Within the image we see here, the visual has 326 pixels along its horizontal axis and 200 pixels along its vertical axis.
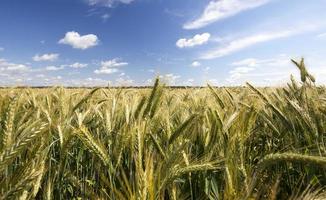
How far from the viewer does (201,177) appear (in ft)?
8.16

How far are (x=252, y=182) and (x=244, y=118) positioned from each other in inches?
36.8

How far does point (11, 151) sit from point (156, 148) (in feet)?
3.12

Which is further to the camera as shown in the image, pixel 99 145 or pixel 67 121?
pixel 67 121

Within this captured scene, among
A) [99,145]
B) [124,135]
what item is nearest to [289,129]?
[124,135]

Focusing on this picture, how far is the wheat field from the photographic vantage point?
1.76 meters

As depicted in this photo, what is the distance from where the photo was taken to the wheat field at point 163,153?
1757mm

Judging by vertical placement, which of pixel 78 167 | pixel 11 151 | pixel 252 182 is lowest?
pixel 78 167

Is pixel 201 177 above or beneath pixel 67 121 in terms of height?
beneath

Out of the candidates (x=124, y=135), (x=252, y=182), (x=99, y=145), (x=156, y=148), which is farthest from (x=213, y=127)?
(x=252, y=182)

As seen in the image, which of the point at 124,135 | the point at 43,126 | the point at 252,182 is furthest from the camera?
Result: the point at 124,135

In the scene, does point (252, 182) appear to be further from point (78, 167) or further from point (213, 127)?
point (78, 167)

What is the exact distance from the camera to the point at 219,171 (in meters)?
2.51

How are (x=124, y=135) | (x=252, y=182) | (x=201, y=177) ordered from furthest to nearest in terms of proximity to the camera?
(x=201, y=177), (x=124, y=135), (x=252, y=182)

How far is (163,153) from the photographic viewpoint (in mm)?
2338
